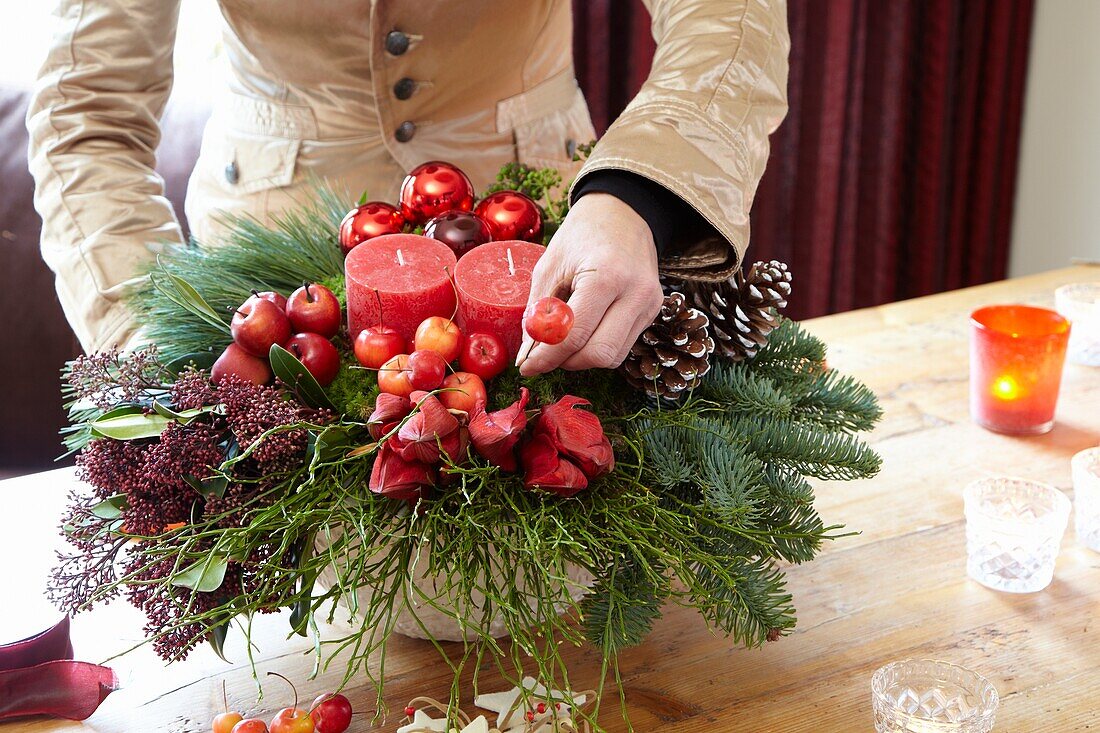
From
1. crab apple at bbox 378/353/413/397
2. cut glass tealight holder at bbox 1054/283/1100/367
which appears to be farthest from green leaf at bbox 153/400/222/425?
cut glass tealight holder at bbox 1054/283/1100/367

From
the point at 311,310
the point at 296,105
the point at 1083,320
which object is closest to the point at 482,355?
the point at 311,310

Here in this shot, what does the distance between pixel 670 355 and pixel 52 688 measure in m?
0.45

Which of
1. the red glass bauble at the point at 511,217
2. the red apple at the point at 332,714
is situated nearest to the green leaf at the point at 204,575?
the red apple at the point at 332,714

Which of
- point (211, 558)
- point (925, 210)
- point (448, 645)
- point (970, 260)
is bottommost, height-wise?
point (970, 260)

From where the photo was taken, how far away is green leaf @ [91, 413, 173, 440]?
0.62 m

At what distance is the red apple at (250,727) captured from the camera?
0.60 metres

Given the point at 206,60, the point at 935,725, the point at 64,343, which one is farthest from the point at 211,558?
the point at 206,60

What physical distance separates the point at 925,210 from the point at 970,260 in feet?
0.80

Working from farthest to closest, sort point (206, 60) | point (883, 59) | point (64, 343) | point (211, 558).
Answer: point (883, 59), point (206, 60), point (64, 343), point (211, 558)

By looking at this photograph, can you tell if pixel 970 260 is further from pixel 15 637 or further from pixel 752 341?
pixel 15 637

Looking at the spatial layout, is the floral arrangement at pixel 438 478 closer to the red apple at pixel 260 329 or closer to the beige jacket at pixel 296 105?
the red apple at pixel 260 329

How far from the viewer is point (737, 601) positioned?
0.62 metres

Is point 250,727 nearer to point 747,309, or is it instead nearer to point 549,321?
point 549,321

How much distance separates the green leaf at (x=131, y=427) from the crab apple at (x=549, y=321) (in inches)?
9.1
